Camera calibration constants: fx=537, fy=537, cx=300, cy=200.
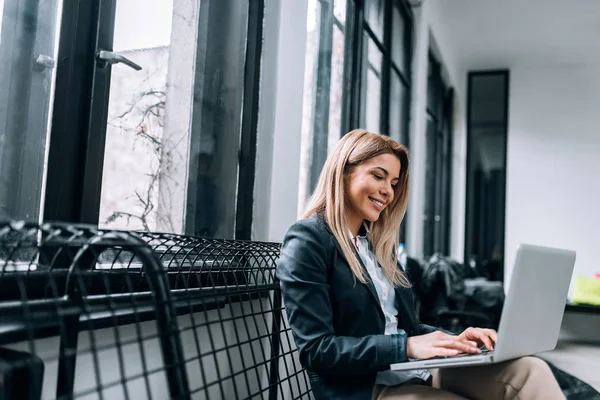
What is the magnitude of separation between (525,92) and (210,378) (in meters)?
5.91

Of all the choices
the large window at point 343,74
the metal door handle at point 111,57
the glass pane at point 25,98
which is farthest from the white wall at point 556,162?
the glass pane at point 25,98

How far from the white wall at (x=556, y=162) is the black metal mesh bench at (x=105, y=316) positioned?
5.18 metres

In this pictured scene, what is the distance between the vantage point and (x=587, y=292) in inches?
188

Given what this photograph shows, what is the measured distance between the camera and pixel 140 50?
148 cm

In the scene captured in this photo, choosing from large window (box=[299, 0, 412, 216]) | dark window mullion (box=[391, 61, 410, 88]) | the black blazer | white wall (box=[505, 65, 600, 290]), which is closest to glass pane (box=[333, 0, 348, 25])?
large window (box=[299, 0, 412, 216])

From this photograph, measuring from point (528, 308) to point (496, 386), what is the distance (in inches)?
9.4

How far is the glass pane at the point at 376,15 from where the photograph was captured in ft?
10.6

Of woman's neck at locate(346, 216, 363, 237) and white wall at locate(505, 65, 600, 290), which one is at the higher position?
white wall at locate(505, 65, 600, 290)

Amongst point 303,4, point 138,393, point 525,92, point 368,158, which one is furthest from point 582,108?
point 138,393

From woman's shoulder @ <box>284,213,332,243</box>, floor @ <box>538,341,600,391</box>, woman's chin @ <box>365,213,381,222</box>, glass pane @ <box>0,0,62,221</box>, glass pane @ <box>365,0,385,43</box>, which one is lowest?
floor @ <box>538,341,600,391</box>

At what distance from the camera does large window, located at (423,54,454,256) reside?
5523 mm

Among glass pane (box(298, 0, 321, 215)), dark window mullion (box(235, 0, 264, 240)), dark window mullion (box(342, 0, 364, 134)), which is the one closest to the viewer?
dark window mullion (box(235, 0, 264, 240))

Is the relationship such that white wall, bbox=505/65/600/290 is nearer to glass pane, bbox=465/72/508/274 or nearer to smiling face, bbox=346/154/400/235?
glass pane, bbox=465/72/508/274

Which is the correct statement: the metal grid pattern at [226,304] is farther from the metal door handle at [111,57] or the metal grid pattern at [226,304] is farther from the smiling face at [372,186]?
the metal door handle at [111,57]
